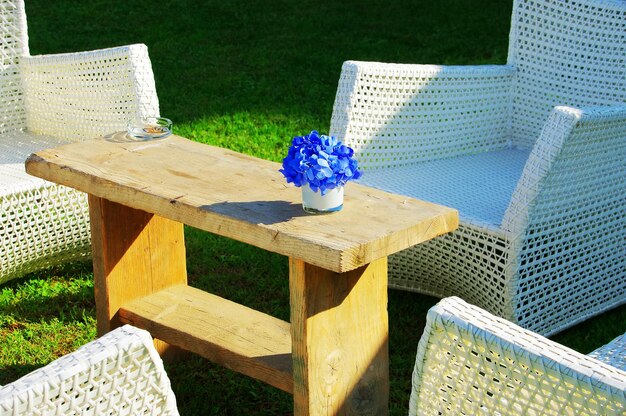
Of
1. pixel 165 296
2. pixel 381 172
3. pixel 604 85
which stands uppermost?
pixel 604 85

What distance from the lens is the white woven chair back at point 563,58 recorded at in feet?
11.0

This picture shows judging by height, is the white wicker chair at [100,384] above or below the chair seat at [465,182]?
above

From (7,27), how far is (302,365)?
200cm

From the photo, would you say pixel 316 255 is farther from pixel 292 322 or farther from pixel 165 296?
pixel 165 296

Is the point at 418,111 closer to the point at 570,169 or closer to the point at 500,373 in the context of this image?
the point at 570,169

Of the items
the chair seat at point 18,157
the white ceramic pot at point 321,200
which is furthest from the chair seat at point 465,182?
the chair seat at point 18,157

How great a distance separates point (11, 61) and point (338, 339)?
197cm

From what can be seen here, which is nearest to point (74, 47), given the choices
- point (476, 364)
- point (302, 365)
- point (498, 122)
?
point (498, 122)

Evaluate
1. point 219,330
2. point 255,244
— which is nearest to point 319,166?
point 255,244

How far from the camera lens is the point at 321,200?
218 cm

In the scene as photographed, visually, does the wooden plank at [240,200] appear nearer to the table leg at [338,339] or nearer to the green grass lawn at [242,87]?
the table leg at [338,339]

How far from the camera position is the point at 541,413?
1.58 metres

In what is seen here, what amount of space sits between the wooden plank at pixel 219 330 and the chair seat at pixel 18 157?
0.59 meters

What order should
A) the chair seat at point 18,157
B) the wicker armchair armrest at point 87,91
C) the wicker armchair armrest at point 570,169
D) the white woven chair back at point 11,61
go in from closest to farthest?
the wicker armchair armrest at point 570,169
the chair seat at point 18,157
the wicker armchair armrest at point 87,91
the white woven chair back at point 11,61
